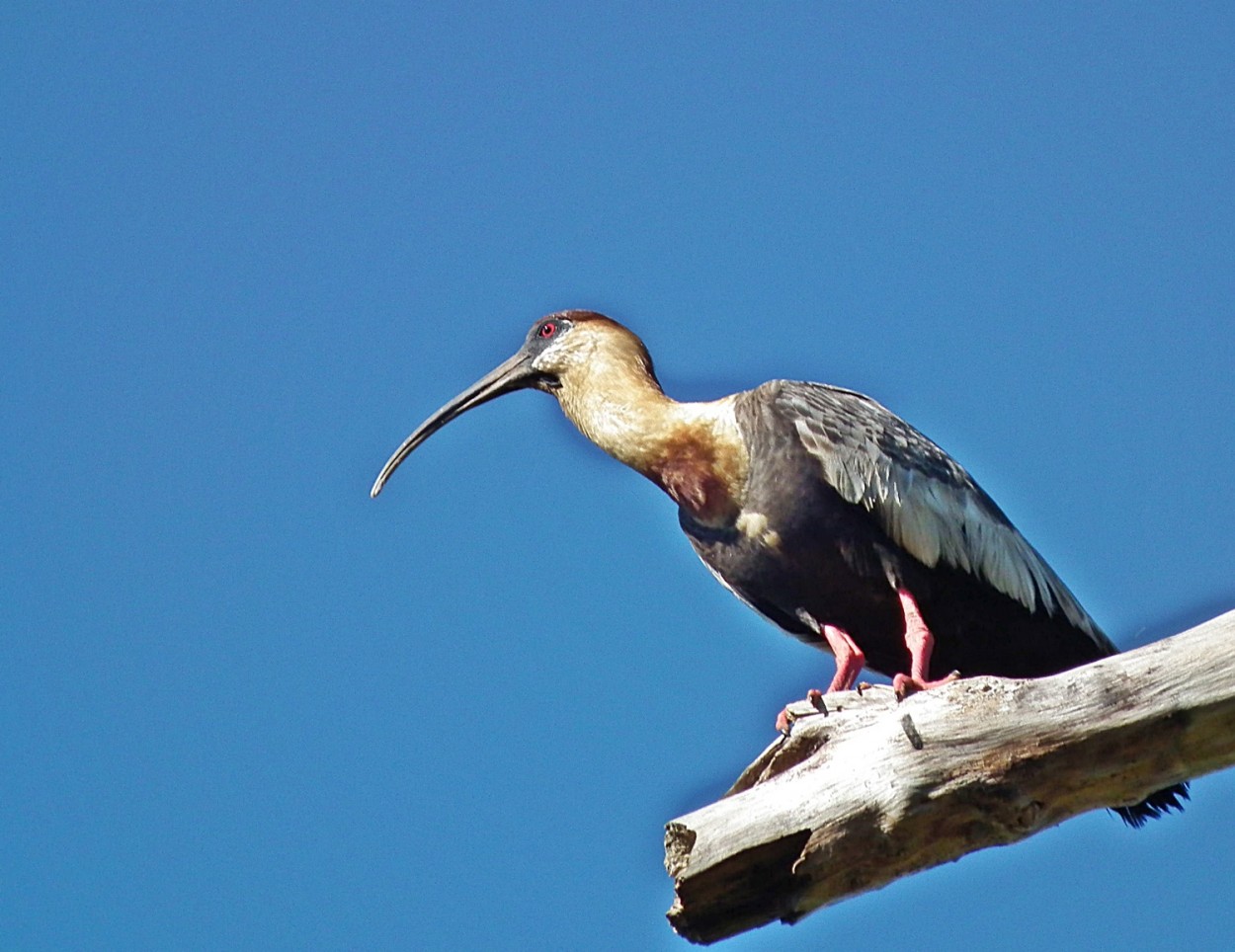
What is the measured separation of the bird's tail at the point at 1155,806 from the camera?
684 centimetres

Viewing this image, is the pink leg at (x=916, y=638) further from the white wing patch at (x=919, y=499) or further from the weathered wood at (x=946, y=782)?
the weathered wood at (x=946, y=782)

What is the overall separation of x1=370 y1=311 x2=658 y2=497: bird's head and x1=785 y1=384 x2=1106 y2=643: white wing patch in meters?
1.20

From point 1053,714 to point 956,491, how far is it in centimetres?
281

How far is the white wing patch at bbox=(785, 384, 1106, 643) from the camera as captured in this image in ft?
24.9

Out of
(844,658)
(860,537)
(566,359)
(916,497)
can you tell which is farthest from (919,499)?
(566,359)

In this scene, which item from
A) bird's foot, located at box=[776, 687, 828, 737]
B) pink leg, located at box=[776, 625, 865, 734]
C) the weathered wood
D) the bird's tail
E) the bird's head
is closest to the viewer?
the weathered wood

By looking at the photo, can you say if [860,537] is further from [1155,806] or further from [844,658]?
[1155,806]

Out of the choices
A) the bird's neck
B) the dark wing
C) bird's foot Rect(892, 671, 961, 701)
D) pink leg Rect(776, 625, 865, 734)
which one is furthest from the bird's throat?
bird's foot Rect(892, 671, 961, 701)

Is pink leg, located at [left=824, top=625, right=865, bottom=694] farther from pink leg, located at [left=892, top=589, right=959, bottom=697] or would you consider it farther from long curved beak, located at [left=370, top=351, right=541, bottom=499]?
long curved beak, located at [left=370, top=351, right=541, bottom=499]

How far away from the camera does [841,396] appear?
26.2ft

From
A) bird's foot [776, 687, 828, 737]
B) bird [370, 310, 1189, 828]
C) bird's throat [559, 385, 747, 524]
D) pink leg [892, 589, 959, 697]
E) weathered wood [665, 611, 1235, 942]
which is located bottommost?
weathered wood [665, 611, 1235, 942]

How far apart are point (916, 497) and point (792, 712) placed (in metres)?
1.97

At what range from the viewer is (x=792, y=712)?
5.99 meters

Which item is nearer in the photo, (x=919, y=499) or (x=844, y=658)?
(x=919, y=499)
